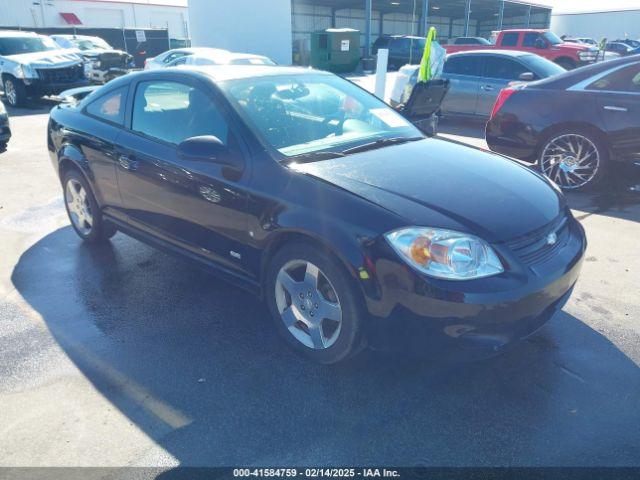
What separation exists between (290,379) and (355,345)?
0.43 metres

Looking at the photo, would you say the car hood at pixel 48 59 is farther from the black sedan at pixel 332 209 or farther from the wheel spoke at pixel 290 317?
the wheel spoke at pixel 290 317

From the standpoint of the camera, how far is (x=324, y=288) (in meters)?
2.77

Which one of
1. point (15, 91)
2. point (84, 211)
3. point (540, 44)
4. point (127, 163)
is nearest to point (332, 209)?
point (127, 163)

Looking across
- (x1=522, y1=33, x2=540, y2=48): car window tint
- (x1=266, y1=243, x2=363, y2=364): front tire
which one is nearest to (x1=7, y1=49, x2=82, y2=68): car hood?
(x1=266, y1=243, x2=363, y2=364): front tire

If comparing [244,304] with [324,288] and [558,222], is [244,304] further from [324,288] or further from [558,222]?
[558,222]

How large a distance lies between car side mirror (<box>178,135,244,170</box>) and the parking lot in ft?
3.58

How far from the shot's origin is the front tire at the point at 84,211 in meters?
4.48

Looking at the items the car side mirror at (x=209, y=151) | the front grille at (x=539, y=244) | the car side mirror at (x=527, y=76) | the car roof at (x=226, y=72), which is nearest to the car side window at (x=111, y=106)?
the car roof at (x=226, y=72)

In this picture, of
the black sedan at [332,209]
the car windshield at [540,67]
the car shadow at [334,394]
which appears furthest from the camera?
the car windshield at [540,67]

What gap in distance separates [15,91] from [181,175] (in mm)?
13127

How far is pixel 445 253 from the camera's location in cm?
240

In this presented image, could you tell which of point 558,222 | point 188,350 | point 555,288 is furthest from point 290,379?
point 558,222

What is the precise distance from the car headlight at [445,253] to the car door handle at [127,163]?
2128 mm

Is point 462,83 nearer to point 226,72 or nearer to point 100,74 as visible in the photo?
point 226,72
